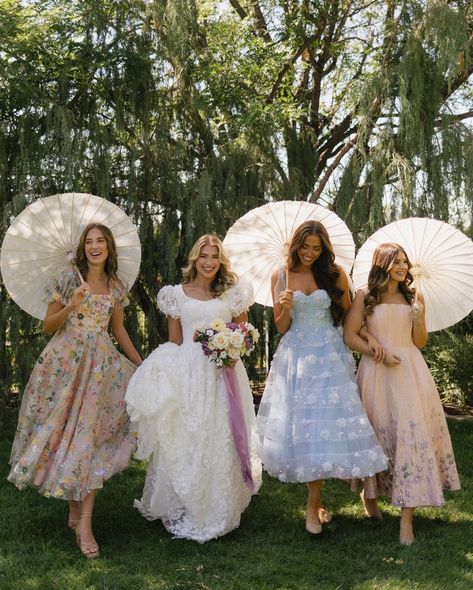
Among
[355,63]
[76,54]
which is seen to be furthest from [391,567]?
[355,63]

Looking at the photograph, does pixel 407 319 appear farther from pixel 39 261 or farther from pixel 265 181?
pixel 265 181

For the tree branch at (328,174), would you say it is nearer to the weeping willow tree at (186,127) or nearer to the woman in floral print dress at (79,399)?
the weeping willow tree at (186,127)

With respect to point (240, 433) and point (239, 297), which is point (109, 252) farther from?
point (240, 433)

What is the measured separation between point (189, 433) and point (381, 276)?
134cm

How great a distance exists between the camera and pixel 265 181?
251 inches

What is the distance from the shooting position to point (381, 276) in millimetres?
3971

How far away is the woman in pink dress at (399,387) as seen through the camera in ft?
12.4

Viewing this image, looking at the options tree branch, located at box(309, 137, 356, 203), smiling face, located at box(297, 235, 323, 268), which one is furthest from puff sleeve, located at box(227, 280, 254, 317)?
tree branch, located at box(309, 137, 356, 203)

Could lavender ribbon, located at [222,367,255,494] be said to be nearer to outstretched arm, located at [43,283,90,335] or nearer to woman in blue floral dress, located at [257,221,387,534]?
woman in blue floral dress, located at [257,221,387,534]

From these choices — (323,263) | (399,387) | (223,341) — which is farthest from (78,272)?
(399,387)

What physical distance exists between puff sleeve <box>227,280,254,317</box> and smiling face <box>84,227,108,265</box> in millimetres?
734
